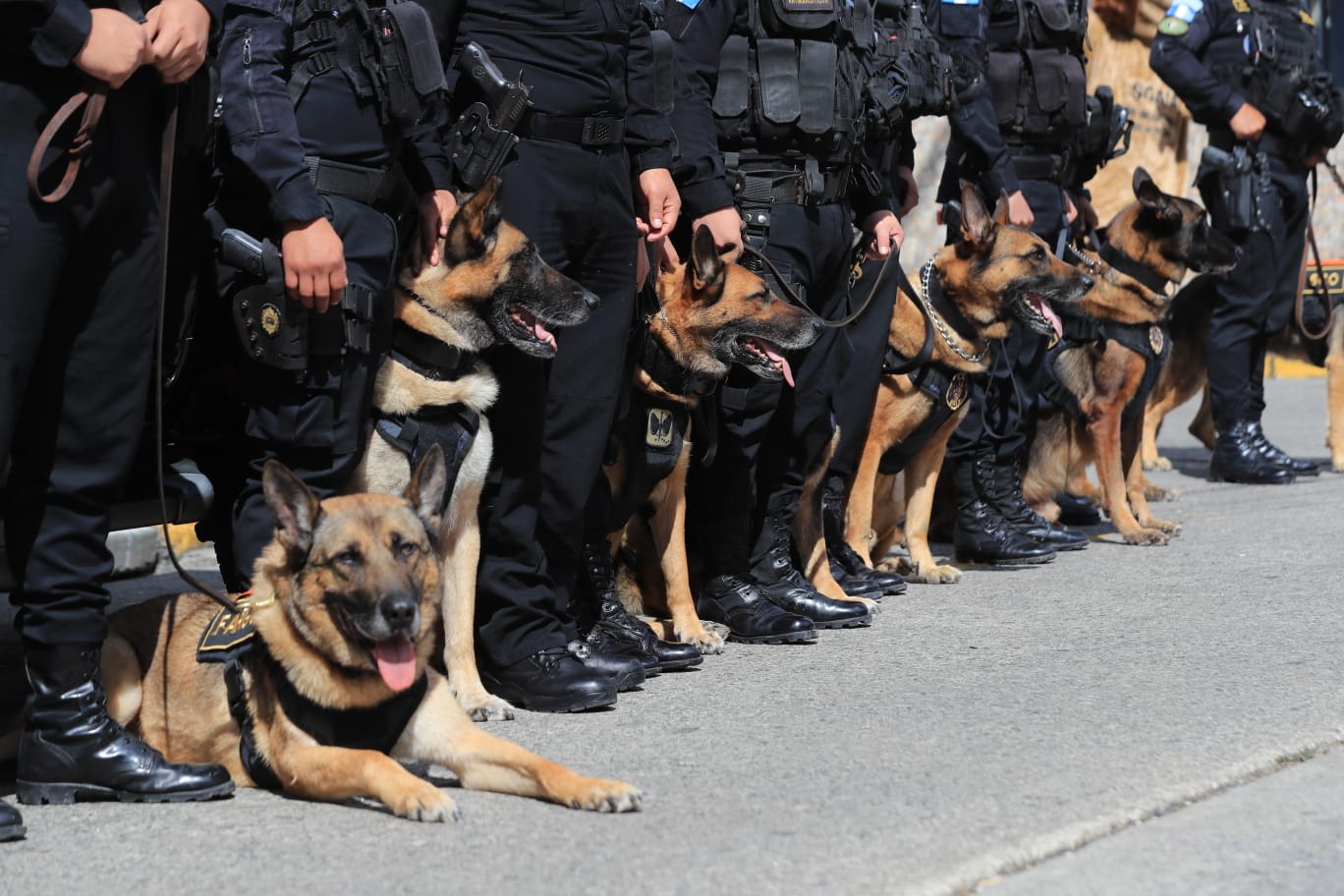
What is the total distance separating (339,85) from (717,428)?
1865mm

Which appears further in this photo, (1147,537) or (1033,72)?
(1033,72)

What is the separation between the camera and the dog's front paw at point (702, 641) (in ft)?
16.5

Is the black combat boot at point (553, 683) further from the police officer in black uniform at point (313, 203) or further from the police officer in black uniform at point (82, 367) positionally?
the police officer in black uniform at point (82, 367)

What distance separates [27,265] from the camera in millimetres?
3107

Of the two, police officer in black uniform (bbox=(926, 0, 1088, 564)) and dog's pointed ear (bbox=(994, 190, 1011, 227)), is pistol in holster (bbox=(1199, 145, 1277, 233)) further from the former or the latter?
dog's pointed ear (bbox=(994, 190, 1011, 227))

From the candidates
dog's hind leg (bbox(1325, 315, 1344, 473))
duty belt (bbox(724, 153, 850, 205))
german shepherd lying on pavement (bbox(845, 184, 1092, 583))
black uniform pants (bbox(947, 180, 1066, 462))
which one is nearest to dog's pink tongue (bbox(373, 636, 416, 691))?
duty belt (bbox(724, 153, 850, 205))

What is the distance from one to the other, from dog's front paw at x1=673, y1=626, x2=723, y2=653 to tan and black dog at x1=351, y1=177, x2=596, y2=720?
35.2 inches

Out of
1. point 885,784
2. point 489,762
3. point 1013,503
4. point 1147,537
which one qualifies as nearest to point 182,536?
point 1013,503

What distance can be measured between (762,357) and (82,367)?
7.89 ft

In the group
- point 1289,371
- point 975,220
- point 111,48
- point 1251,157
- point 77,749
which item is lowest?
point 77,749

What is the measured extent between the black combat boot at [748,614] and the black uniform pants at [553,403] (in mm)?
821

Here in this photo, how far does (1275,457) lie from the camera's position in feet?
29.1

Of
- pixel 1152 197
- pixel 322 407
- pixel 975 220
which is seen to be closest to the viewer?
pixel 322 407

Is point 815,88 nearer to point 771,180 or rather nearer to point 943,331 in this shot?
point 771,180
